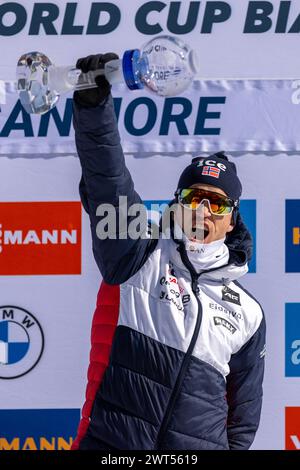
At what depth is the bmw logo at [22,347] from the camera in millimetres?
2852

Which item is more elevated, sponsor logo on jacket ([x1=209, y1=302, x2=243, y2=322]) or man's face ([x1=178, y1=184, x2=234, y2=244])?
man's face ([x1=178, y1=184, x2=234, y2=244])

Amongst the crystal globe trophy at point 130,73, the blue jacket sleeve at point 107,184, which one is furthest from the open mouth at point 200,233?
the crystal globe trophy at point 130,73

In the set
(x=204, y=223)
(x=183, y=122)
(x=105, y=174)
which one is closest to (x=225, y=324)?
(x=204, y=223)

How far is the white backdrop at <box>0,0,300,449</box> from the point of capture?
277 centimetres

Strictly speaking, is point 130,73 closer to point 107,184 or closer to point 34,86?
point 34,86

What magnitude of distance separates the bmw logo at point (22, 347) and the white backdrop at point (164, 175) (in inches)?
0.7

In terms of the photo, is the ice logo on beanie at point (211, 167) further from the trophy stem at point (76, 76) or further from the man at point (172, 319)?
the trophy stem at point (76, 76)

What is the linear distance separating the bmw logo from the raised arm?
33.6 inches

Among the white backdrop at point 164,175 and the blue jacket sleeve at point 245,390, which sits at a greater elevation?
the white backdrop at point 164,175

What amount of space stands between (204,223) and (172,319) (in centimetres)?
29

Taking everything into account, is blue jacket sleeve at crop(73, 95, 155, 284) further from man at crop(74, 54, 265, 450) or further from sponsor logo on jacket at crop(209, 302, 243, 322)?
sponsor logo on jacket at crop(209, 302, 243, 322)

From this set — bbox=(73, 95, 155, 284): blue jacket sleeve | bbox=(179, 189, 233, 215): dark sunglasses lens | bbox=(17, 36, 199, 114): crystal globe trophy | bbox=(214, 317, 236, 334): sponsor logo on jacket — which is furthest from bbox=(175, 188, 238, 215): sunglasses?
bbox=(17, 36, 199, 114): crystal globe trophy

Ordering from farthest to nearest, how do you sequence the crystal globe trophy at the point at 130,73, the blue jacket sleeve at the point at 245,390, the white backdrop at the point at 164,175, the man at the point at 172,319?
the white backdrop at the point at 164,175, the blue jacket sleeve at the point at 245,390, the man at the point at 172,319, the crystal globe trophy at the point at 130,73
